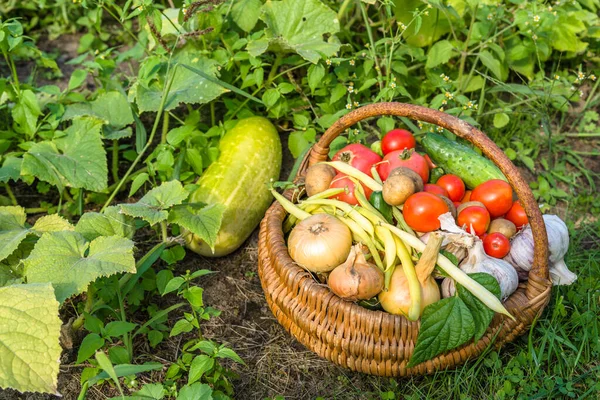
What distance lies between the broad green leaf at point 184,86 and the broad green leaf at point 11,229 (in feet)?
2.64

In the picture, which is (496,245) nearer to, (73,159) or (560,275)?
(560,275)

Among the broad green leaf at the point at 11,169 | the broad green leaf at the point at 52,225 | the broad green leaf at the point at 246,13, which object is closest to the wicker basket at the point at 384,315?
the broad green leaf at the point at 52,225

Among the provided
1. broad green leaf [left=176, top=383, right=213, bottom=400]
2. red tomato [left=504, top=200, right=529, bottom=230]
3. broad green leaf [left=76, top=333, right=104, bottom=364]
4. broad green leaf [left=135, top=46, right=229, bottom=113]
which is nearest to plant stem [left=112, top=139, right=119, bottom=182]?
broad green leaf [left=135, top=46, right=229, bottom=113]

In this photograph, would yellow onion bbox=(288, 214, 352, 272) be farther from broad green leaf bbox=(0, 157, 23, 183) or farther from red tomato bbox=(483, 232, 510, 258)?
broad green leaf bbox=(0, 157, 23, 183)

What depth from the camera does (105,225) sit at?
2.79 metres

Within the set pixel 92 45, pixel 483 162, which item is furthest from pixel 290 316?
pixel 92 45

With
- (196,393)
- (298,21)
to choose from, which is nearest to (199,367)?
(196,393)

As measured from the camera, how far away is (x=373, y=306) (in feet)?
8.56

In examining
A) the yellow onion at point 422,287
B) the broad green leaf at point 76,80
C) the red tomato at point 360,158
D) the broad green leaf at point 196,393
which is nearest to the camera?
the broad green leaf at point 196,393

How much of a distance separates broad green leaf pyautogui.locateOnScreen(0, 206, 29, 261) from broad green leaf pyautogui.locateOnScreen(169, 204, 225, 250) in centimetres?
64

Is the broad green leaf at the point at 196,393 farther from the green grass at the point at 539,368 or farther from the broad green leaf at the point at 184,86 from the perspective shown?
the broad green leaf at the point at 184,86

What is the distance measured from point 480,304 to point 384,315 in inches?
14.3

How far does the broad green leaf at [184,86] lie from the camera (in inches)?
129

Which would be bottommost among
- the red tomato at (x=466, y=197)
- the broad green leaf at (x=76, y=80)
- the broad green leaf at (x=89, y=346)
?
the broad green leaf at (x=89, y=346)
